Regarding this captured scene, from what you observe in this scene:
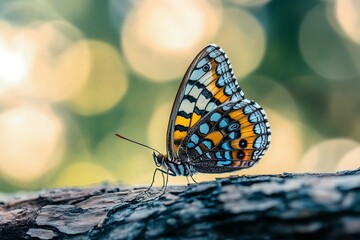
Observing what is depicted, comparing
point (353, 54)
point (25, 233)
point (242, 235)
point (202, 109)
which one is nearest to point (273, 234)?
point (242, 235)

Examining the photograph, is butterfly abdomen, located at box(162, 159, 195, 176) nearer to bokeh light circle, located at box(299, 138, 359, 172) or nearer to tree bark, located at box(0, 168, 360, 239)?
tree bark, located at box(0, 168, 360, 239)

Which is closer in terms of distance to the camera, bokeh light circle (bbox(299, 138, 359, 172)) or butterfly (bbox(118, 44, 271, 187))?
butterfly (bbox(118, 44, 271, 187))

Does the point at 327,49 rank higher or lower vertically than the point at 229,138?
higher

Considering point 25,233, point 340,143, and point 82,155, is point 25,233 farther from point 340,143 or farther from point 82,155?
point 340,143

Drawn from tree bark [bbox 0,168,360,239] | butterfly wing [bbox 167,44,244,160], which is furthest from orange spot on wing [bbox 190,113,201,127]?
tree bark [bbox 0,168,360,239]

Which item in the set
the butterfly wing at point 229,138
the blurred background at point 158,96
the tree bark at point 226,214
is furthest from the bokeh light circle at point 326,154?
the tree bark at point 226,214

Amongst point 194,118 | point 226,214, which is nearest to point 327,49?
point 194,118

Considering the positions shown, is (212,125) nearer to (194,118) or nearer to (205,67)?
(194,118)

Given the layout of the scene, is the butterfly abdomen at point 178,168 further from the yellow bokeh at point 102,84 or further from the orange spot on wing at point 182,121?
the yellow bokeh at point 102,84
